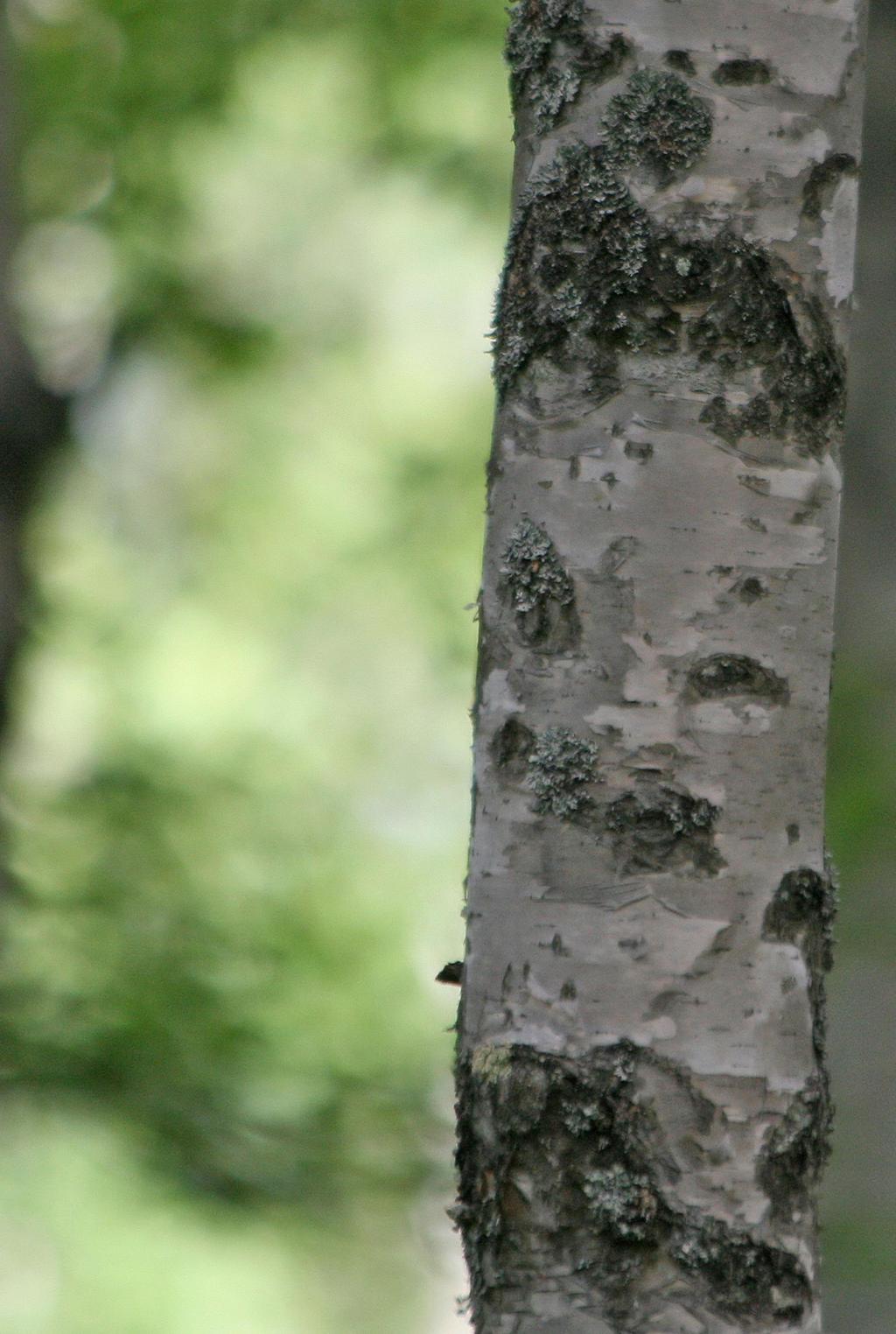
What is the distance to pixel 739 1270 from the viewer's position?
918mm

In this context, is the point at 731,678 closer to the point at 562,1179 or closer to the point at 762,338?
the point at 762,338

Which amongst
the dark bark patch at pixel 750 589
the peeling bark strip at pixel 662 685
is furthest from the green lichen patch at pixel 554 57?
the dark bark patch at pixel 750 589

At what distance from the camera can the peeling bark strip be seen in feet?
3.05

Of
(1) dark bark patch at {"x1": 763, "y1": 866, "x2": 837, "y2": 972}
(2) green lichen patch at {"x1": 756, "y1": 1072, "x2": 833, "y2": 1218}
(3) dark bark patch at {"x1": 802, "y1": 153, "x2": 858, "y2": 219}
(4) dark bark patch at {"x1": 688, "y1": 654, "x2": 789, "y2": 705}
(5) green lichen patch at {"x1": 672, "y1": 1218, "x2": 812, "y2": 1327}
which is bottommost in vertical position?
(5) green lichen patch at {"x1": 672, "y1": 1218, "x2": 812, "y2": 1327}

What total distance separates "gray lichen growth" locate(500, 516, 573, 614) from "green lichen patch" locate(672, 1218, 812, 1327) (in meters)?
0.48

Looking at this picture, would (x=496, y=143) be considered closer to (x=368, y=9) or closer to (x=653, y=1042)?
(x=368, y=9)

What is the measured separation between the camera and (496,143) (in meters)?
5.23

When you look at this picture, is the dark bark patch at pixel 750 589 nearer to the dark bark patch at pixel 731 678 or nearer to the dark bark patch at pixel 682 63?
the dark bark patch at pixel 731 678

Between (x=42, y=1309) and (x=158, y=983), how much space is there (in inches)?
85.5

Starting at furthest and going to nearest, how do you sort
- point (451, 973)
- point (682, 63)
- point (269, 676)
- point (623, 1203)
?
point (269, 676) < point (451, 973) < point (682, 63) < point (623, 1203)

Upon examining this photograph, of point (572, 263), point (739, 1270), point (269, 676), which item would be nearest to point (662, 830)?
point (739, 1270)

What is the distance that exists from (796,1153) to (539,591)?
47 cm

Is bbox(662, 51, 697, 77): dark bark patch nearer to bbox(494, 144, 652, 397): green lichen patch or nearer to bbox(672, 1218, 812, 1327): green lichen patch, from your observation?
bbox(494, 144, 652, 397): green lichen patch

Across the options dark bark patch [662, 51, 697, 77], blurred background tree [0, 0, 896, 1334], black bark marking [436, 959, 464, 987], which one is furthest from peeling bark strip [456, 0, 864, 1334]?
blurred background tree [0, 0, 896, 1334]
